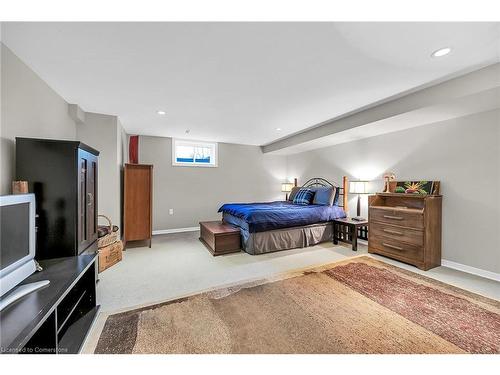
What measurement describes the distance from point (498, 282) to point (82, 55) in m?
4.99

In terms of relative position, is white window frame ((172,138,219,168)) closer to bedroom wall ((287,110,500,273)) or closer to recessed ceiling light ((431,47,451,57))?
bedroom wall ((287,110,500,273))

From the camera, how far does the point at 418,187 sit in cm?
309

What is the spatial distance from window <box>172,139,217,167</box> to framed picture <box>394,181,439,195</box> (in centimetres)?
417

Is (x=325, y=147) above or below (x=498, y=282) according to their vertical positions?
above

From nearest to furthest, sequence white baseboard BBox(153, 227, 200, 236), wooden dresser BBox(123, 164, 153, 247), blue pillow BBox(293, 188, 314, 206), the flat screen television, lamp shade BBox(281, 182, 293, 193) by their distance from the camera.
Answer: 1. the flat screen television
2. wooden dresser BBox(123, 164, 153, 247)
3. blue pillow BBox(293, 188, 314, 206)
4. white baseboard BBox(153, 227, 200, 236)
5. lamp shade BBox(281, 182, 293, 193)

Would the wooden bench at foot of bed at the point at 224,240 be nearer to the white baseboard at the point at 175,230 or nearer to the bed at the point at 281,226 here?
the bed at the point at 281,226

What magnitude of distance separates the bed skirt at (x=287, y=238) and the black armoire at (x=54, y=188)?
2.20m

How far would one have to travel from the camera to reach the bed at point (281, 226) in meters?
3.32

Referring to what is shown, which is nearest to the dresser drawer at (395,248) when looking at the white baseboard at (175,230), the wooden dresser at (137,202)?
the wooden dresser at (137,202)

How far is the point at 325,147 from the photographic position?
498 cm

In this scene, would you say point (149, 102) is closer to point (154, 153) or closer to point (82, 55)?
point (82, 55)

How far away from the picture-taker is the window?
205 inches

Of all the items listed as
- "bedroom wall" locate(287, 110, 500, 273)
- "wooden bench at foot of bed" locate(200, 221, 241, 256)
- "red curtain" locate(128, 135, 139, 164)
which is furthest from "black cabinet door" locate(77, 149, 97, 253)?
"bedroom wall" locate(287, 110, 500, 273)
